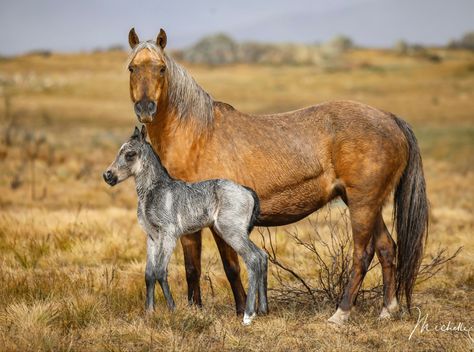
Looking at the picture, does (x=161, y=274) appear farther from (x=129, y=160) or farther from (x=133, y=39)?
(x=133, y=39)

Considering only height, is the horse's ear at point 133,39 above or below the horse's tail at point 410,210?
above

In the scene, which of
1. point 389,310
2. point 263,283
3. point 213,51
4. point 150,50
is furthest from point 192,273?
point 213,51

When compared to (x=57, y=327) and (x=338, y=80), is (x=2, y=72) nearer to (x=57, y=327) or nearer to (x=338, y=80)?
(x=338, y=80)

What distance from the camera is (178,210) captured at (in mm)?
5824

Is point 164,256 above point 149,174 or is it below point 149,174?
below

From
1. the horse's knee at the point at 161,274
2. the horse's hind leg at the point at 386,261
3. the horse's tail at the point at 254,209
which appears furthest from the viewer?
the horse's hind leg at the point at 386,261


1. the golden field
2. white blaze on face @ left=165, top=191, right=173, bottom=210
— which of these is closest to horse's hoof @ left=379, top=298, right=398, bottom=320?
the golden field

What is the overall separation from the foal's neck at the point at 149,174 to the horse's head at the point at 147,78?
0.33 metres

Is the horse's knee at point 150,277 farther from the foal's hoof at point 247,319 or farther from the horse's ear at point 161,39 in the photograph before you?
the horse's ear at point 161,39

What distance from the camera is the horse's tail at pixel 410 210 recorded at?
6801 millimetres

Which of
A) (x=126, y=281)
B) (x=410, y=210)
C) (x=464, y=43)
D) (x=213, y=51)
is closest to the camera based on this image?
(x=410, y=210)

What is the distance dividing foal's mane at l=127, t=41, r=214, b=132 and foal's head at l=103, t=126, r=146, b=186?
1.97ft

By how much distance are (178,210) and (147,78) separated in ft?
4.23

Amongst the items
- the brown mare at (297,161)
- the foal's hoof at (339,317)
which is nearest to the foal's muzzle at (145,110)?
the brown mare at (297,161)
